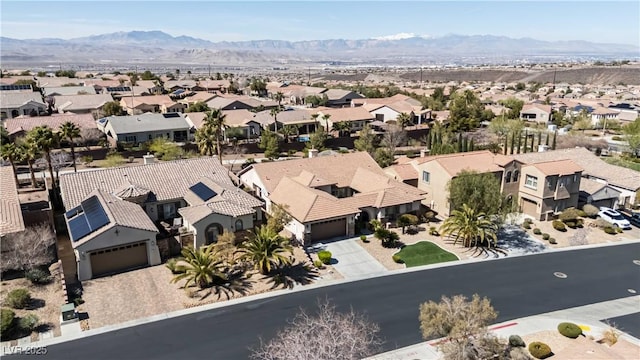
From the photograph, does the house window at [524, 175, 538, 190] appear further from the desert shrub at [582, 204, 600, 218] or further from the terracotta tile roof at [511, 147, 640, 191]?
the desert shrub at [582, 204, 600, 218]

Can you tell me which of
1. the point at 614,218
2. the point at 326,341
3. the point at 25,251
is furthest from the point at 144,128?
the point at 614,218

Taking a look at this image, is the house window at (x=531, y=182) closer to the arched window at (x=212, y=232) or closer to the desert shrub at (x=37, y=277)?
the arched window at (x=212, y=232)

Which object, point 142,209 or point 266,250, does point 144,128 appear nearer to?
point 142,209

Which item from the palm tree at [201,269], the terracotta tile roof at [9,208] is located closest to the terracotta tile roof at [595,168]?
the palm tree at [201,269]

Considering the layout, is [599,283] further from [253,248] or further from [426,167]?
[253,248]

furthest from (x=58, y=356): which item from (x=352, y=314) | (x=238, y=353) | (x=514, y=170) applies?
(x=514, y=170)

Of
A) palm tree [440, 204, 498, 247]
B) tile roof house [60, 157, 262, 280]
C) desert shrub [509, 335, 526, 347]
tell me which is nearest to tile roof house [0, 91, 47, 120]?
tile roof house [60, 157, 262, 280]
